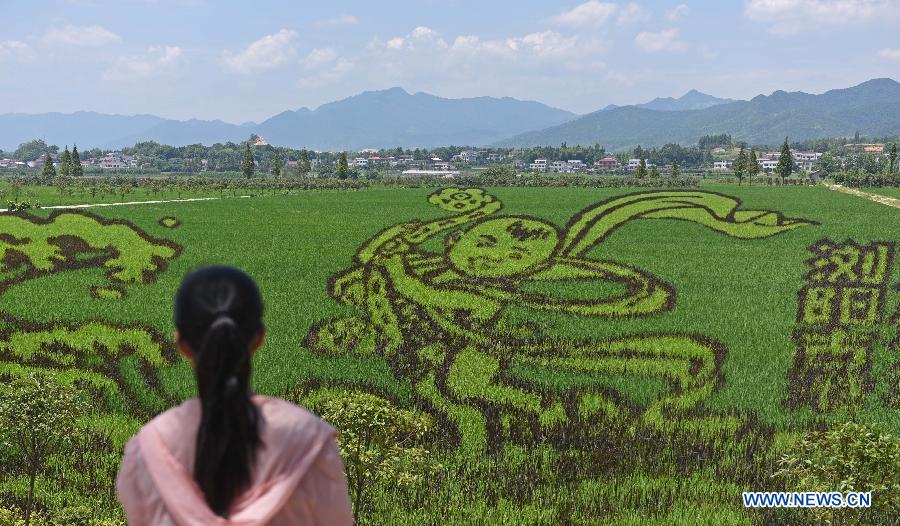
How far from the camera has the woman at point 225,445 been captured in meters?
2.47

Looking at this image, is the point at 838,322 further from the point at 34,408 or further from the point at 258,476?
the point at 258,476

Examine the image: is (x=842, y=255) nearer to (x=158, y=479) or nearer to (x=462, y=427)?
(x=462, y=427)

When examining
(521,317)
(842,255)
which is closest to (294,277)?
(521,317)

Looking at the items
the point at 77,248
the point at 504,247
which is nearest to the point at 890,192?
the point at 504,247

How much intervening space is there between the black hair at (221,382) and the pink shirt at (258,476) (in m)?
0.05

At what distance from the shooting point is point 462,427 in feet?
53.3

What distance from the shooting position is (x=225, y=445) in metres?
2.47

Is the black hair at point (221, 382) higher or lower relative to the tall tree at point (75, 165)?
lower

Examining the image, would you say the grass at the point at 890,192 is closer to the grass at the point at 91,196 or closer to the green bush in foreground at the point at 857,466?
the green bush in foreground at the point at 857,466

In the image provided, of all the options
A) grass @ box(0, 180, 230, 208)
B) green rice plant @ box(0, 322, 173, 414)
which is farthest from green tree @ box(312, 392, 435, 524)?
grass @ box(0, 180, 230, 208)

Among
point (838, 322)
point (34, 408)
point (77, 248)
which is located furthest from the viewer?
point (77, 248)

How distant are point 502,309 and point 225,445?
2309 centimetres

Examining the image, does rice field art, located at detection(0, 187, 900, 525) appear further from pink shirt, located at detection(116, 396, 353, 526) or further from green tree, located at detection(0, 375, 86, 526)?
pink shirt, located at detection(116, 396, 353, 526)

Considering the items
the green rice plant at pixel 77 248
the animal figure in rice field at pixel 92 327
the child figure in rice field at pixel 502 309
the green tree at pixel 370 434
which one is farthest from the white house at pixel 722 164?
the green tree at pixel 370 434
